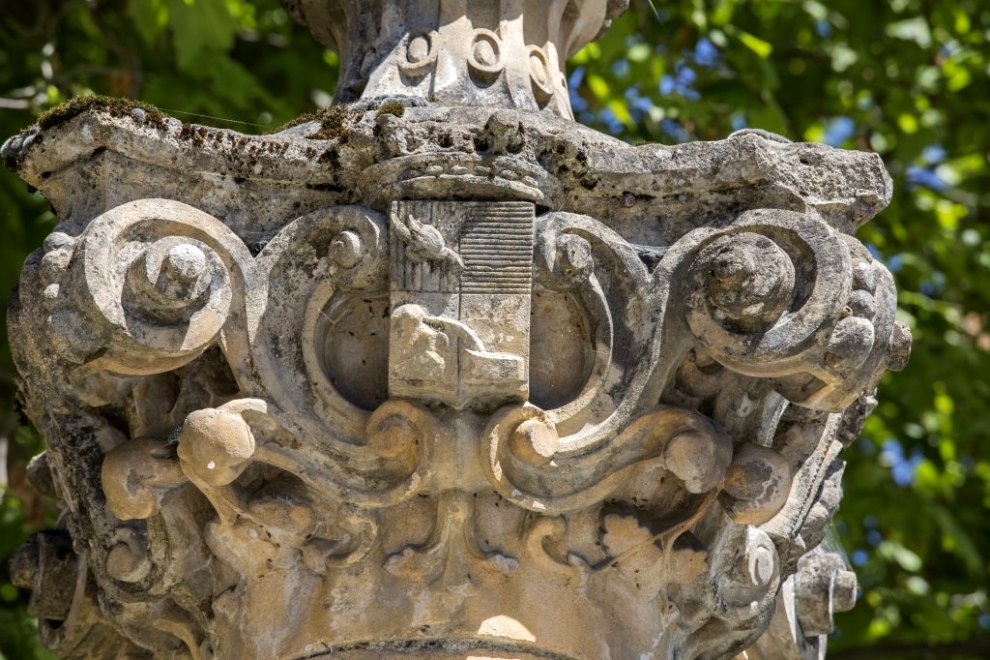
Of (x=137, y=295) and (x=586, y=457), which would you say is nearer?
(x=137, y=295)

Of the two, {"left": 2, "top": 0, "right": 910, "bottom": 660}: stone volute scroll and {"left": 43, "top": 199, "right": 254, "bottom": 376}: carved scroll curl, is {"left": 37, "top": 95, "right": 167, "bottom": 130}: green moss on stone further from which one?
{"left": 43, "top": 199, "right": 254, "bottom": 376}: carved scroll curl

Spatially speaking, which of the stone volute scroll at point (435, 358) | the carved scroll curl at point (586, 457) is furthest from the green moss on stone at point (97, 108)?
the carved scroll curl at point (586, 457)

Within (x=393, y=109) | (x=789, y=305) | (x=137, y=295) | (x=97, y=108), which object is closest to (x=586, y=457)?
(x=789, y=305)

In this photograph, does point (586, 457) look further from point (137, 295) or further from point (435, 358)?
Result: point (137, 295)

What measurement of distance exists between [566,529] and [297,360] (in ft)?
2.07

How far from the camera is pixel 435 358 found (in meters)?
3.62

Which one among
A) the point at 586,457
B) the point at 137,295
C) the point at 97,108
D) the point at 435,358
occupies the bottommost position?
the point at 586,457

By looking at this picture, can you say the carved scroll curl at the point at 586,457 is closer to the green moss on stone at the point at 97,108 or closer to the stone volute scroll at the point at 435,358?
the stone volute scroll at the point at 435,358

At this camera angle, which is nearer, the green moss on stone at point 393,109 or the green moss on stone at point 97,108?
the green moss on stone at point 97,108

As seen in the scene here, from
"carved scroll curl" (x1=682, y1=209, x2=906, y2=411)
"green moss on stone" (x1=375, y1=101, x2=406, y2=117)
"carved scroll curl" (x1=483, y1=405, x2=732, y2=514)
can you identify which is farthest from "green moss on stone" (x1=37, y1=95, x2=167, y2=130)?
"carved scroll curl" (x1=682, y1=209, x2=906, y2=411)

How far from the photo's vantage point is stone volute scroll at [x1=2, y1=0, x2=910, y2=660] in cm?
366

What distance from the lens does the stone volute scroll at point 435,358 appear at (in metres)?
3.66

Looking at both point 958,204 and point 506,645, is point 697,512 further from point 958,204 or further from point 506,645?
point 958,204

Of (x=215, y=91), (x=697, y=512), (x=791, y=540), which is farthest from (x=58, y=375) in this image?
(x=215, y=91)
